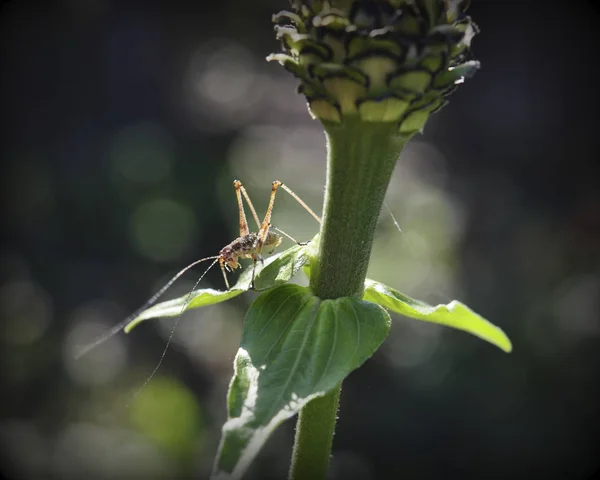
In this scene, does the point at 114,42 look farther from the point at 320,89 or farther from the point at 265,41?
the point at 320,89

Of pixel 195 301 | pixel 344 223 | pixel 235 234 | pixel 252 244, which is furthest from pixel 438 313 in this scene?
pixel 235 234

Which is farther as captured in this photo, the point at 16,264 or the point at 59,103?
the point at 59,103

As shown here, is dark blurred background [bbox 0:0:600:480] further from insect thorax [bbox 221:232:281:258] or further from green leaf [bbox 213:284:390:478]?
green leaf [bbox 213:284:390:478]

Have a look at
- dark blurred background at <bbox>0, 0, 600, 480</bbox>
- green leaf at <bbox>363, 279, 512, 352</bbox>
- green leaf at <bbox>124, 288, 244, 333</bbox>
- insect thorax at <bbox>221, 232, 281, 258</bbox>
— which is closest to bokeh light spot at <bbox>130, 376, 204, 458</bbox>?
dark blurred background at <bbox>0, 0, 600, 480</bbox>

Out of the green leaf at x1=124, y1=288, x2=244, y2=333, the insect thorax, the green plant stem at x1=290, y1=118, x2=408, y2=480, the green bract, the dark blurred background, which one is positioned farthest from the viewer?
the dark blurred background

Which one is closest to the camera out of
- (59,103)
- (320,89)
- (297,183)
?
(320,89)

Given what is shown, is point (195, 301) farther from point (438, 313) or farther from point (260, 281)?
point (438, 313)

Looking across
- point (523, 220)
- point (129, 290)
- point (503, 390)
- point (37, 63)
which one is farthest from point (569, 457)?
point (37, 63)
